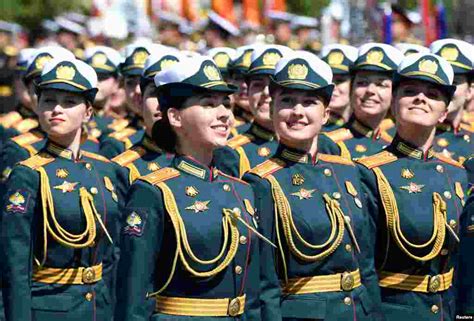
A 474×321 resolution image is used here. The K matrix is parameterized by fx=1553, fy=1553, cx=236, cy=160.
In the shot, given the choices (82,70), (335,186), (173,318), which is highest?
(82,70)

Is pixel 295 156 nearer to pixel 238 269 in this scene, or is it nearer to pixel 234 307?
pixel 238 269

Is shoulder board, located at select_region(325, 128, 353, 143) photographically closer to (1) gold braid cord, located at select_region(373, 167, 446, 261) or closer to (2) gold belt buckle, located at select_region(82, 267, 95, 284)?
(2) gold belt buckle, located at select_region(82, 267, 95, 284)

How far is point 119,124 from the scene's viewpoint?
14.7 metres

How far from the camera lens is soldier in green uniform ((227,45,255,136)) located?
13.9 metres

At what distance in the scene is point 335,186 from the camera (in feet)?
29.2

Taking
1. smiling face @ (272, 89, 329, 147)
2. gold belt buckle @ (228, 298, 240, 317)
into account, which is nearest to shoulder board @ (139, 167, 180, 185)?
gold belt buckle @ (228, 298, 240, 317)

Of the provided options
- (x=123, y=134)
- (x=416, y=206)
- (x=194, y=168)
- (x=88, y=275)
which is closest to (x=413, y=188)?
(x=416, y=206)

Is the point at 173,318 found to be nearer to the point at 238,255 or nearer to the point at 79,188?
the point at 238,255

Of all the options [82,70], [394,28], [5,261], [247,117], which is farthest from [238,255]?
[394,28]

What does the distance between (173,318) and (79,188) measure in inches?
88.8

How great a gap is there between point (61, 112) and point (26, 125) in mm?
5033

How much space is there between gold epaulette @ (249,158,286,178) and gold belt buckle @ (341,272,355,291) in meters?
0.72

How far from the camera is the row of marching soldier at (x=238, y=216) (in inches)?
316

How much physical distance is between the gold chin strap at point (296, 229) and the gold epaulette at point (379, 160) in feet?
2.26
